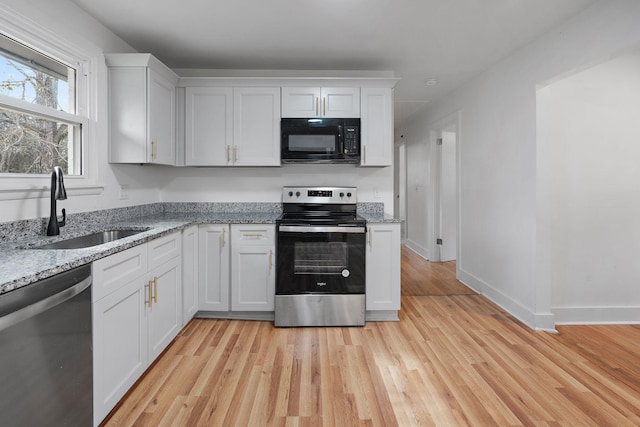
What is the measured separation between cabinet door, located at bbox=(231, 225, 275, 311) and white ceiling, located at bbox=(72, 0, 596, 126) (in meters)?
1.54

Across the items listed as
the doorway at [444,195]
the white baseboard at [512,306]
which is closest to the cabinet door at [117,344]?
the white baseboard at [512,306]

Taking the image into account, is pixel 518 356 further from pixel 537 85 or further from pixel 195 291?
pixel 195 291

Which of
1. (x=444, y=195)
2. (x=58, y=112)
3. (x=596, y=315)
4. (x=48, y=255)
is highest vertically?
(x=58, y=112)

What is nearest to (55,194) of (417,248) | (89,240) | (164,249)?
(89,240)

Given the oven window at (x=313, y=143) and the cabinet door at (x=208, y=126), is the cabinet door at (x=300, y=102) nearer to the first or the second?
the oven window at (x=313, y=143)

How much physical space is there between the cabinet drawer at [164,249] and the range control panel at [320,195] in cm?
120

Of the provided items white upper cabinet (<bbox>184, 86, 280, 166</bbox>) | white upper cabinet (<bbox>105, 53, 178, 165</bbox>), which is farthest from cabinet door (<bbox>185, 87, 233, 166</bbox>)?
white upper cabinet (<bbox>105, 53, 178, 165</bbox>)

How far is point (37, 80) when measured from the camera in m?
2.12

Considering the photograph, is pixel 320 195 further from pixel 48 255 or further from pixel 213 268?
pixel 48 255

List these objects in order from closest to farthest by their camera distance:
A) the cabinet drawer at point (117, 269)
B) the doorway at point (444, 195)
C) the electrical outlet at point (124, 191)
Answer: the cabinet drawer at point (117, 269), the electrical outlet at point (124, 191), the doorway at point (444, 195)

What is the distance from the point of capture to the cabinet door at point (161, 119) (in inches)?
108

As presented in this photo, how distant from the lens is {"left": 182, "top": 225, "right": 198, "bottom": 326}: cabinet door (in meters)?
2.73

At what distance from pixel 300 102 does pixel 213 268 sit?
1658mm

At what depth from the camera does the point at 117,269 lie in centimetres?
175
